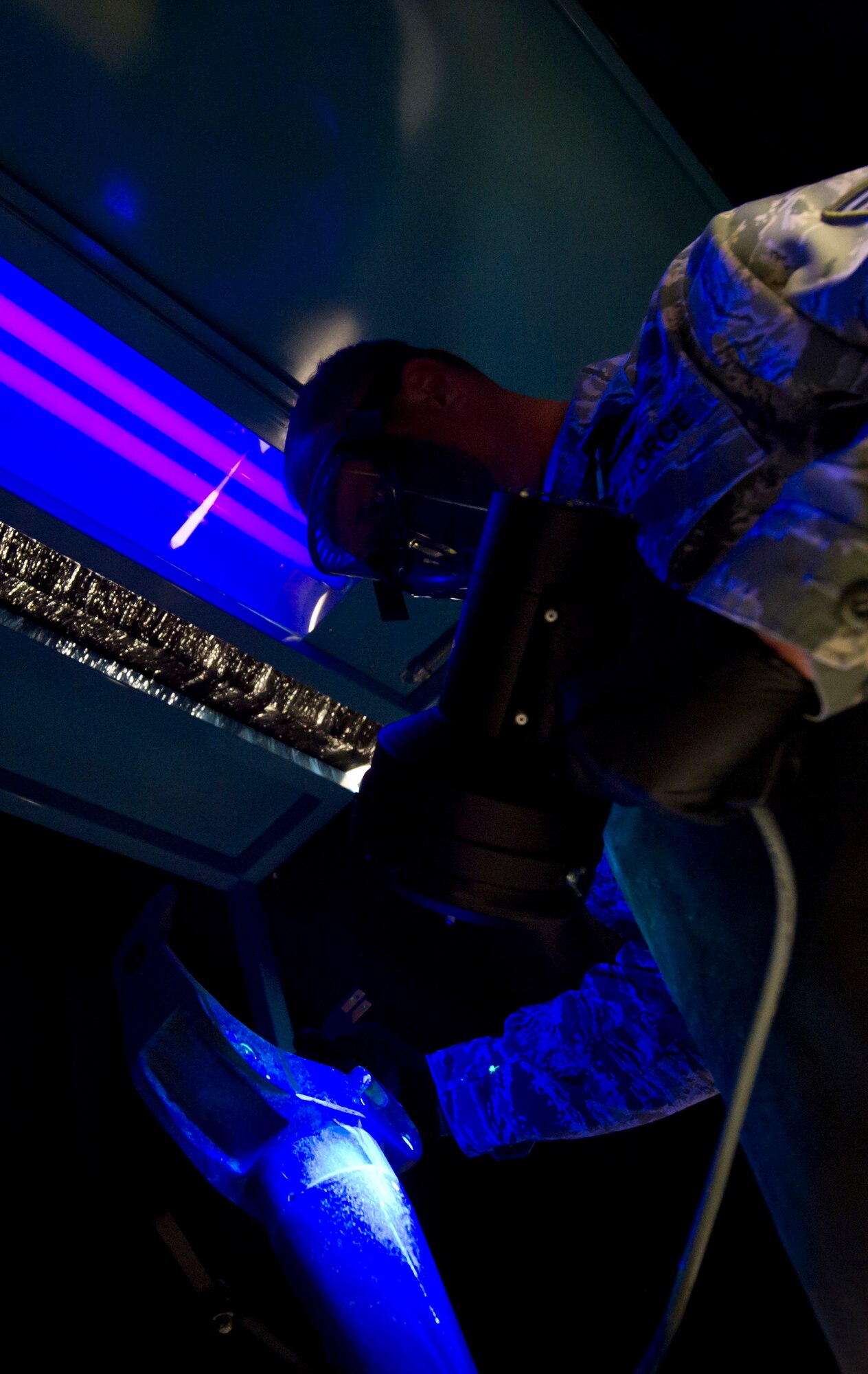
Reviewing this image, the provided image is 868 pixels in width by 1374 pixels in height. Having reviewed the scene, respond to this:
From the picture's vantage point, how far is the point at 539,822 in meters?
0.72

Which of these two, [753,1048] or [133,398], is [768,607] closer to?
[753,1048]

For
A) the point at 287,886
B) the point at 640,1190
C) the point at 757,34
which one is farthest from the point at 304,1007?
the point at 757,34

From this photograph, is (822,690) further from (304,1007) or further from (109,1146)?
(304,1007)

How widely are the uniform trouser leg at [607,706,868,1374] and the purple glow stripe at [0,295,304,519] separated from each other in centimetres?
95

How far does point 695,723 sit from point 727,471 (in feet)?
1.07

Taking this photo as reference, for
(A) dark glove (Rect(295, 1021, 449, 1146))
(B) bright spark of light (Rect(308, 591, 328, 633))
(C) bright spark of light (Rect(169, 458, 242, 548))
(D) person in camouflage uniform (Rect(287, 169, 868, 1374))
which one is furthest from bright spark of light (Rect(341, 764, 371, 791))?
(D) person in camouflage uniform (Rect(287, 169, 868, 1374))

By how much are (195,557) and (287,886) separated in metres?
0.86

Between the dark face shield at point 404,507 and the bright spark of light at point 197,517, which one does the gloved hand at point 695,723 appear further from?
the bright spark of light at point 197,517

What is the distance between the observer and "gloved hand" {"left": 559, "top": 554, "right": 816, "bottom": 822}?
23.0 inches

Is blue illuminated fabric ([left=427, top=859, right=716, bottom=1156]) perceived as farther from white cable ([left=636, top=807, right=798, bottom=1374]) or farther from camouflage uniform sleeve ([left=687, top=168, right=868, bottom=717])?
camouflage uniform sleeve ([left=687, top=168, right=868, bottom=717])

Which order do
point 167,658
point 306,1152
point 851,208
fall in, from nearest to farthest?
point 851,208, point 306,1152, point 167,658

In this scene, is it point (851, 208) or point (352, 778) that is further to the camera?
point (352, 778)

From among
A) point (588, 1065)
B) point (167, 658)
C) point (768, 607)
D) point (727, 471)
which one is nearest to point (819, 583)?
point (768, 607)

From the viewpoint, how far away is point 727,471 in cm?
80
